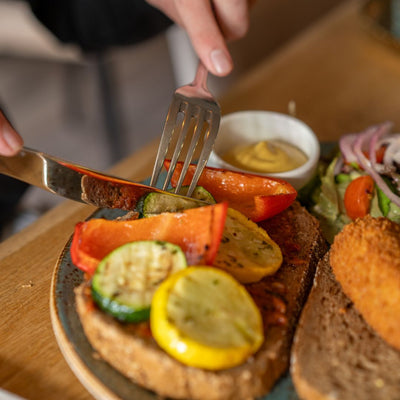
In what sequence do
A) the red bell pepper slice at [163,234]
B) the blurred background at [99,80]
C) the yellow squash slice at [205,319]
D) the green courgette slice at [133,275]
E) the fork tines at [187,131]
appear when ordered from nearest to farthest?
the yellow squash slice at [205,319], the green courgette slice at [133,275], the red bell pepper slice at [163,234], the fork tines at [187,131], the blurred background at [99,80]

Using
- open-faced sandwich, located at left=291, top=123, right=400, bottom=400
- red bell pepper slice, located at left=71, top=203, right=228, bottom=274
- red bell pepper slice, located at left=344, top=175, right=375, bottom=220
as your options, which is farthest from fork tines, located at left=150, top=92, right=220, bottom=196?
red bell pepper slice, located at left=344, top=175, right=375, bottom=220

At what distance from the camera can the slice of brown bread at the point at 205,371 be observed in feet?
4.38

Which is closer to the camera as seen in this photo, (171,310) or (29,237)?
(171,310)

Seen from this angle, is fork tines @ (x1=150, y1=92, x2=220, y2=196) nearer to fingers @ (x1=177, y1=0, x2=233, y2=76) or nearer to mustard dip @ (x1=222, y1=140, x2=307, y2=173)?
fingers @ (x1=177, y1=0, x2=233, y2=76)

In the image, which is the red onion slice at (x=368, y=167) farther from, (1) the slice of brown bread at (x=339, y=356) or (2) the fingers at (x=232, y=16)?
(2) the fingers at (x=232, y=16)

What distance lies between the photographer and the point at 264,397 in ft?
4.63

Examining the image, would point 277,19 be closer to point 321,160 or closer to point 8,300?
point 321,160

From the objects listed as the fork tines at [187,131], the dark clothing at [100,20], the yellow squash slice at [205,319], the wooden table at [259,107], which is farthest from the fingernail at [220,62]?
the dark clothing at [100,20]

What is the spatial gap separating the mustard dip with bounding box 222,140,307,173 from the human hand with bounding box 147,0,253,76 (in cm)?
42

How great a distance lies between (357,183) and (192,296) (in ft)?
3.89

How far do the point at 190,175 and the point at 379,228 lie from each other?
2.51 feet

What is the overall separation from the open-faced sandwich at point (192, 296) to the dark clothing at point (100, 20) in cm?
236

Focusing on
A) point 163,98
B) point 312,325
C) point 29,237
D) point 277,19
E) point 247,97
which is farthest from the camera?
point 163,98

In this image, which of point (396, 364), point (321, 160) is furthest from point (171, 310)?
point (321, 160)
